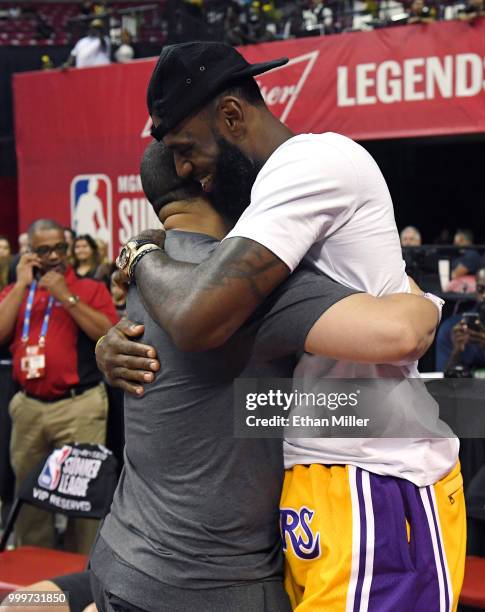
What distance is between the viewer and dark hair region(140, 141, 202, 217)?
1.74m

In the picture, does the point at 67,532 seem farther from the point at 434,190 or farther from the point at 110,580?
the point at 434,190

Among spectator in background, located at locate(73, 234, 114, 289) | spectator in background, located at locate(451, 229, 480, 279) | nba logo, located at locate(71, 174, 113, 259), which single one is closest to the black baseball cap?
spectator in background, located at locate(73, 234, 114, 289)

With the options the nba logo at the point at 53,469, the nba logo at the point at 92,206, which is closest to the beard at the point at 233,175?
the nba logo at the point at 53,469

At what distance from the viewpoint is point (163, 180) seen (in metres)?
1.77

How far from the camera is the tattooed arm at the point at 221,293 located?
5.01ft

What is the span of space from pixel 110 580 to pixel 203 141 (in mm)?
708

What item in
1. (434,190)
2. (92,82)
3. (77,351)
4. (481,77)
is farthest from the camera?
(434,190)

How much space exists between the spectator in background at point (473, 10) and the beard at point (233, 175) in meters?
9.05

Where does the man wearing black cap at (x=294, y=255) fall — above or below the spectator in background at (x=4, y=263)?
above

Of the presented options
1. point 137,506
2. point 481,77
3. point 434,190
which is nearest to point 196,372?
point 137,506

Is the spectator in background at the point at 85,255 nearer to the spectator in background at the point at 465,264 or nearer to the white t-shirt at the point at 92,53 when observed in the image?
the spectator in background at the point at 465,264

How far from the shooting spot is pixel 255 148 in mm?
1676

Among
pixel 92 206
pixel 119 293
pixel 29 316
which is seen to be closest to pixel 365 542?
pixel 119 293

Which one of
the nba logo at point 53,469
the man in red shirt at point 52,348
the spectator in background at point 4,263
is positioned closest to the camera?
the nba logo at point 53,469
